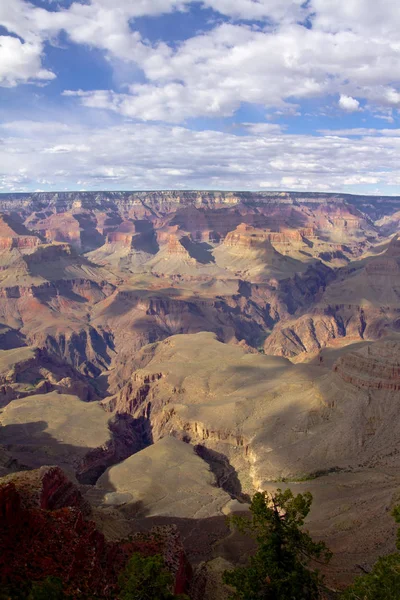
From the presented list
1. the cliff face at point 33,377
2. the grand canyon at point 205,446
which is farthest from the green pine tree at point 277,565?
the cliff face at point 33,377

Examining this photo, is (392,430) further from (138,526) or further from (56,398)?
(56,398)

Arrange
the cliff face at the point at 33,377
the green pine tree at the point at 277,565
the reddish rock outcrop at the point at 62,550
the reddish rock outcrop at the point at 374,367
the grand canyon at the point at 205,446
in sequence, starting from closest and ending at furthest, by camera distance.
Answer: the green pine tree at the point at 277,565, the reddish rock outcrop at the point at 62,550, the grand canyon at the point at 205,446, the reddish rock outcrop at the point at 374,367, the cliff face at the point at 33,377

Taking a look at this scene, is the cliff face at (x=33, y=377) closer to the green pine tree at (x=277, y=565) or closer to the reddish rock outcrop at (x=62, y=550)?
the reddish rock outcrop at (x=62, y=550)

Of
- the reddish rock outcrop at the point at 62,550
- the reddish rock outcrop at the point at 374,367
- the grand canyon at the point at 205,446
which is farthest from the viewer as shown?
the reddish rock outcrop at the point at 374,367

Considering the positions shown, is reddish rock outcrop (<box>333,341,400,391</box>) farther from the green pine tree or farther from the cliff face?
the cliff face

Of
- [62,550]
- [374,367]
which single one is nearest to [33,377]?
[374,367]

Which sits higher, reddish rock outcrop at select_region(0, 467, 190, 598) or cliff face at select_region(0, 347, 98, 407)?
reddish rock outcrop at select_region(0, 467, 190, 598)

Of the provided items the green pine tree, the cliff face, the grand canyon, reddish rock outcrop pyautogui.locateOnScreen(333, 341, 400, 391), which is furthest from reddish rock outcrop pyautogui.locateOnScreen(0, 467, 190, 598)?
the cliff face

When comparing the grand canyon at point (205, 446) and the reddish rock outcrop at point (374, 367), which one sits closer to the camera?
the grand canyon at point (205, 446)

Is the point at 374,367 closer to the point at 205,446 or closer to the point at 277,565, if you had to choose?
the point at 205,446

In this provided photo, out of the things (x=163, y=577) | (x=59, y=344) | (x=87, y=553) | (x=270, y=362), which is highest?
(x=163, y=577)

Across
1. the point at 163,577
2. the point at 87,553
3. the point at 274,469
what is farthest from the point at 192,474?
the point at 163,577
